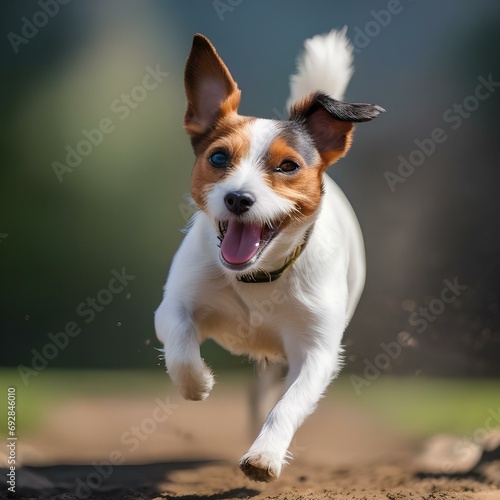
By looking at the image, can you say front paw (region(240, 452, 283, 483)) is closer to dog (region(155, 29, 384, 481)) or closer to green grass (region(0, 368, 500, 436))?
dog (region(155, 29, 384, 481))

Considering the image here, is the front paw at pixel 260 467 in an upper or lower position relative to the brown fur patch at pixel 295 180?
lower

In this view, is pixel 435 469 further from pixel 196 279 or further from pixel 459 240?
pixel 196 279

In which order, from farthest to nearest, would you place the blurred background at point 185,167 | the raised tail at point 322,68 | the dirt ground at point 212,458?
the blurred background at point 185,167
the dirt ground at point 212,458
the raised tail at point 322,68

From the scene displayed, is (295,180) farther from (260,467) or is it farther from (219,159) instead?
(260,467)

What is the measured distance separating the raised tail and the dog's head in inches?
21.8

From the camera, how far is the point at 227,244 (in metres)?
2.90

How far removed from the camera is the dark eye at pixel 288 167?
2.92 meters

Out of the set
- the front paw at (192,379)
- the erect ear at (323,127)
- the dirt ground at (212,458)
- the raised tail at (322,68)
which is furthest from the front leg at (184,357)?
the dirt ground at (212,458)

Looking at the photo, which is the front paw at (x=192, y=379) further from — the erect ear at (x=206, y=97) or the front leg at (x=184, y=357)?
the erect ear at (x=206, y=97)

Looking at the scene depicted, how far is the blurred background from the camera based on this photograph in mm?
4750

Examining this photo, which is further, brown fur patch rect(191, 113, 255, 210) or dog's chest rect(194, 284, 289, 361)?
dog's chest rect(194, 284, 289, 361)

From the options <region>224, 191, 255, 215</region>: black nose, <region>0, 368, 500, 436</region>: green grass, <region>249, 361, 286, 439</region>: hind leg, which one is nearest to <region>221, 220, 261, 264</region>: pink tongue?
<region>224, 191, 255, 215</region>: black nose

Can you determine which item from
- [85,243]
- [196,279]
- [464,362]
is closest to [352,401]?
[464,362]

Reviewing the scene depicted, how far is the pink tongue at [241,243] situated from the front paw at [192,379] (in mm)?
502
